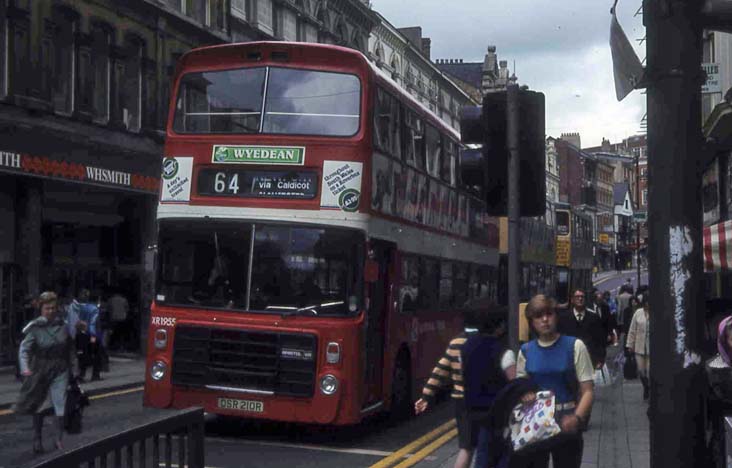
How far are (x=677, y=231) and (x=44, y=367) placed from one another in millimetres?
9495

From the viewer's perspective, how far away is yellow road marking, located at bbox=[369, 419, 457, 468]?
1262 cm

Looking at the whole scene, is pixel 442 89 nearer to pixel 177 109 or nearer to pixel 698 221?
pixel 177 109

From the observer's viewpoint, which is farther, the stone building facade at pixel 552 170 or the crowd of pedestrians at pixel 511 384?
the stone building facade at pixel 552 170

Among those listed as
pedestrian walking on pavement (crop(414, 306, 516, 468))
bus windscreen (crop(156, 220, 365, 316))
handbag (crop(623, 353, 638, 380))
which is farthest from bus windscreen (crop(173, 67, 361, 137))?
handbag (crop(623, 353, 638, 380))

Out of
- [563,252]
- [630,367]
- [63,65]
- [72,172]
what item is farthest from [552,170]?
[630,367]

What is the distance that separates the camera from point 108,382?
2352 centimetres

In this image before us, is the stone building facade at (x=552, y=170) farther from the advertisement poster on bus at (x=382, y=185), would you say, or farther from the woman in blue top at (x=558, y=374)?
the woman in blue top at (x=558, y=374)

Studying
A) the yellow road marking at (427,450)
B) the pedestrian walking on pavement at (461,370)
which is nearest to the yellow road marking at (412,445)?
the yellow road marking at (427,450)

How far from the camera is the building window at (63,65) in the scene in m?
28.2

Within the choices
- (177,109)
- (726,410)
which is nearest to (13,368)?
(177,109)

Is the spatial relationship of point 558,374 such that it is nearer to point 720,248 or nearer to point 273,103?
point 273,103

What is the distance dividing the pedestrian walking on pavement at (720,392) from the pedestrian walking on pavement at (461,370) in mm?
1464

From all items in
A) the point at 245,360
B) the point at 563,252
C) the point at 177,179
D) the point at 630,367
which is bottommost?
the point at 630,367

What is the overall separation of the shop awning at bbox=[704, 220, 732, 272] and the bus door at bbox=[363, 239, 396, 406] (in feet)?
13.2
